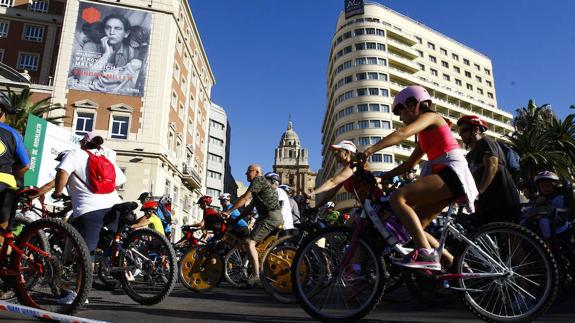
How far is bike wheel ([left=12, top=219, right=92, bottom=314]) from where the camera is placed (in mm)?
3264

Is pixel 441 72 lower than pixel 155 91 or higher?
higher

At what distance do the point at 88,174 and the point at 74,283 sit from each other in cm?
119

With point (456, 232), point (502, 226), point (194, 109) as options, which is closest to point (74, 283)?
point (456, 232)

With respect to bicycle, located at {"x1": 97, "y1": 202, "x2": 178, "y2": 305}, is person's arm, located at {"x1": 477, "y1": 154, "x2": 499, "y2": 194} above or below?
above

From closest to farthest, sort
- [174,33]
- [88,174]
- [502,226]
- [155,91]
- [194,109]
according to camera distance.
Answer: [502,226]
[88,174]
[155,91]
[174,33]
[194,109]

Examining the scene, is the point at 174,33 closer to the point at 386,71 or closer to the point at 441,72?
the point at 386,71

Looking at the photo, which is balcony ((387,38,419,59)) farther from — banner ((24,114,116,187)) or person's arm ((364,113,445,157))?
Result: person's arm ((364,113,445,157))

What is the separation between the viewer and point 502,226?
123 inches

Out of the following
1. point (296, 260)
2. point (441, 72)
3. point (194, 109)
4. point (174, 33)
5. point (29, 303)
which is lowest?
point (29, 303)

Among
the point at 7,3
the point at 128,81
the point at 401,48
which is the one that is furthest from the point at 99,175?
the point at 401,48

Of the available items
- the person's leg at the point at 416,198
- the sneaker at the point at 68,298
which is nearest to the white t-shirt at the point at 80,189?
the sneaker at the point at 68,298

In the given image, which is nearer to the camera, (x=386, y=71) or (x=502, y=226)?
(x=502, y=226)

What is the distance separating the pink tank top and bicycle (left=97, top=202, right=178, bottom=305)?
273 centimetres

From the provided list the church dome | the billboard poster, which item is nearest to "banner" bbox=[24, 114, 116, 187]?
the billboard poster
